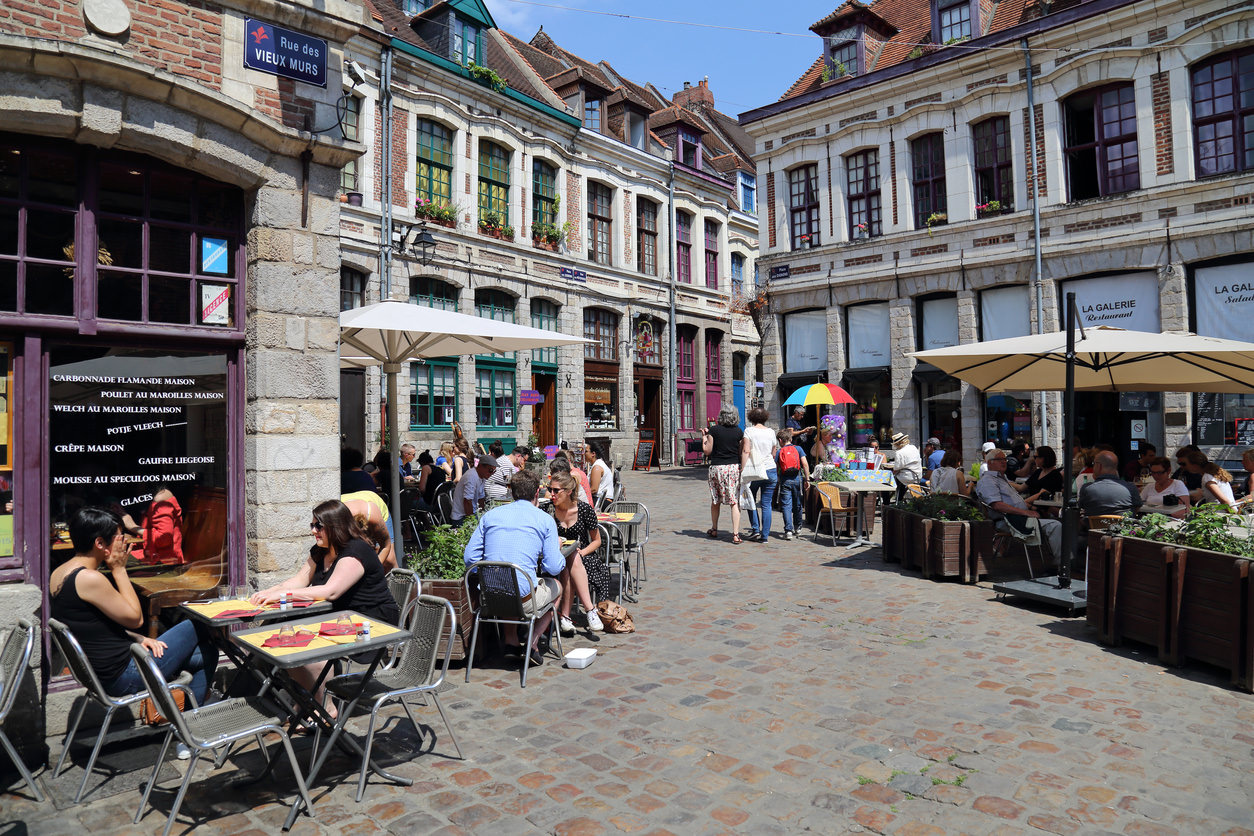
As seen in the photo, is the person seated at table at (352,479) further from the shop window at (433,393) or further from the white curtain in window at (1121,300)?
the white curtain in window at (1121,300)

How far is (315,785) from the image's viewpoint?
3699mm

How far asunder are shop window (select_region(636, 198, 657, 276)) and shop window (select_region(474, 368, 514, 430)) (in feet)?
23.2

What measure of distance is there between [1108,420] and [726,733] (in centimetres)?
1536

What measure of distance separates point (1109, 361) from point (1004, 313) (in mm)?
9745

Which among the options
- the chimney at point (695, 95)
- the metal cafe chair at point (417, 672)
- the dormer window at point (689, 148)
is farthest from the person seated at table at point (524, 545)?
the chimney at point (695, 95)

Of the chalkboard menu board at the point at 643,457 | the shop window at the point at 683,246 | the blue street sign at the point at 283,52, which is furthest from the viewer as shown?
the shop window at the point at 683,246

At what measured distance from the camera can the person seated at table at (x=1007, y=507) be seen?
7.83m

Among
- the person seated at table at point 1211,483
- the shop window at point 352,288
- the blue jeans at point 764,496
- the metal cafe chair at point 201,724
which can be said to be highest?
the shop window at point 352,288

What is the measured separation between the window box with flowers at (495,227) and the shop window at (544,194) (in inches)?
45.3

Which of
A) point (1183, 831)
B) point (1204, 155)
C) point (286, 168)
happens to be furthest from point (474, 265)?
point (1183, 831)

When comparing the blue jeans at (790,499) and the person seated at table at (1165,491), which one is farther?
the blue jeans at (790,499)

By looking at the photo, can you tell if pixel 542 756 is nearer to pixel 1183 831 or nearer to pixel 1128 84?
pixel 1183 831

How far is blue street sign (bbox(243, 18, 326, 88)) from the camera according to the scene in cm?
529

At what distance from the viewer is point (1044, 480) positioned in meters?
9.83
